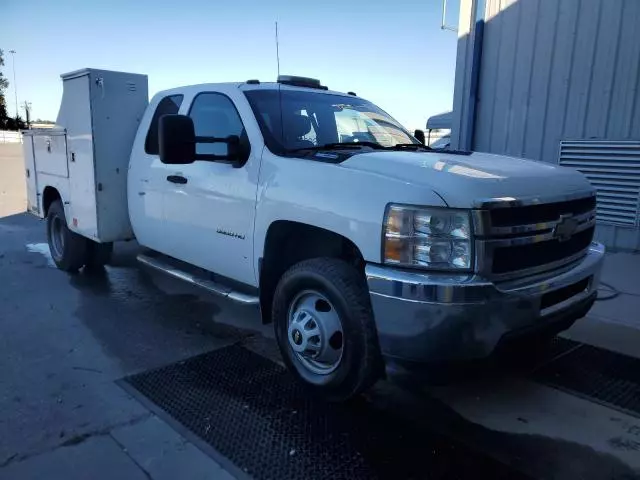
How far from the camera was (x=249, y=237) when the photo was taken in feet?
11.8

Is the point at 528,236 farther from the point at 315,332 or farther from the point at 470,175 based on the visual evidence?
the point at 315,332

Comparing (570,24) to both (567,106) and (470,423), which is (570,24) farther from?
(470,423)

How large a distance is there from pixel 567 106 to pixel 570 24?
113cm

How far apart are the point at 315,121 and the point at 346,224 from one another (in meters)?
1.43

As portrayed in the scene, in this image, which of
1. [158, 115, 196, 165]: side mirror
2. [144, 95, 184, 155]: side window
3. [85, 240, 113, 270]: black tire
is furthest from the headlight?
[85, 240, 113, 270]: black tire

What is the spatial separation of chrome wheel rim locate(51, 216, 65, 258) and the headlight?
5.13 m

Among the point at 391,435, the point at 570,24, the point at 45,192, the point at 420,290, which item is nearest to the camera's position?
the point at 420,290

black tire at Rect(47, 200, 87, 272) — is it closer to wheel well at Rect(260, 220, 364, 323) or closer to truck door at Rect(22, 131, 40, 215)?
truck door at Rect(22, 131, 40, 215)

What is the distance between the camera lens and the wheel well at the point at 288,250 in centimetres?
325

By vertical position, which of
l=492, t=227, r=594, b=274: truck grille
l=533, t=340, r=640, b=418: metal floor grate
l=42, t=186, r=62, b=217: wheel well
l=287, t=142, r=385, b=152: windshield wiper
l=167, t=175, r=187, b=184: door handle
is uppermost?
l=287, t=142, r=385, b=152: windshield wiper

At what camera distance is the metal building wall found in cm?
684

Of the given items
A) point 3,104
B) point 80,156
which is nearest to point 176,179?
point 80,156

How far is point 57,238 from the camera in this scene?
6449 mm

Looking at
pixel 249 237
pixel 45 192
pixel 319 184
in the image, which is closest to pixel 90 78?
pixel 45 192
